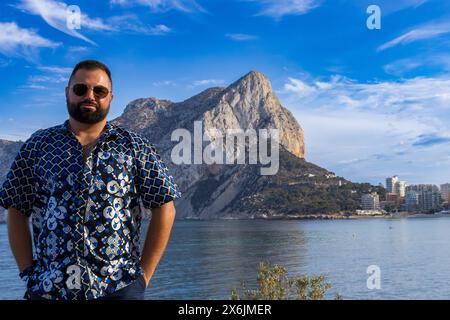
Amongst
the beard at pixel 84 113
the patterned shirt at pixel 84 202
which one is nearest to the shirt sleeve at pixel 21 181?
the patterned shirt at pixel 84 202

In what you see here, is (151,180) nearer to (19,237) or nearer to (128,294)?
(128,294)

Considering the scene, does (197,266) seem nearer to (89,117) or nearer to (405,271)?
(405,271)

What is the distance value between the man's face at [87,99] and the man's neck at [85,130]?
0.03m

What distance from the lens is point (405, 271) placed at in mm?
50594

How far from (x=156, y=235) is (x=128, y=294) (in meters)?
0.41

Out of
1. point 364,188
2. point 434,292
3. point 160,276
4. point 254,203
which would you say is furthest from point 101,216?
point 364,188

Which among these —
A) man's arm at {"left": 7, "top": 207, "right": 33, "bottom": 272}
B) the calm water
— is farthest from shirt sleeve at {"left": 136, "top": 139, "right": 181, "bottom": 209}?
the calm water

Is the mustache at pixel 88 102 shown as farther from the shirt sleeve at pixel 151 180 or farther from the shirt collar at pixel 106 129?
the shirt sleeve at pixel 151 180

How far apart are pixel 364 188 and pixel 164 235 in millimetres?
202386

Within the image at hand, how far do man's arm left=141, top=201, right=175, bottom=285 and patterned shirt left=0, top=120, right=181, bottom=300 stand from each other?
6 centimetres

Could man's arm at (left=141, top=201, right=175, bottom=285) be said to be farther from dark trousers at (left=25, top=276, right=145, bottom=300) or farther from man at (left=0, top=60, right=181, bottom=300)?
dark trousers at (left=25, top=276, right=145, bottom=300)

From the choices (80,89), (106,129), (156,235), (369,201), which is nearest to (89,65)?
(80,89)

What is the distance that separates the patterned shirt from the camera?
286 centimetres

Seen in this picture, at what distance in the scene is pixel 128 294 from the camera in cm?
293
